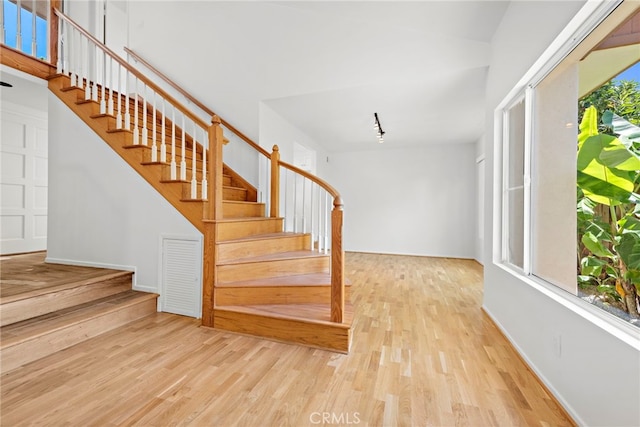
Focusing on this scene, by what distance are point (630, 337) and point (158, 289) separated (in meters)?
3.27

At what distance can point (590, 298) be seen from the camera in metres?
1.41

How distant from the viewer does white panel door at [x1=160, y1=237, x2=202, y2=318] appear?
2.56 meters

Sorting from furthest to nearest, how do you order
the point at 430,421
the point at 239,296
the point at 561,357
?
the point at 239,296, the point at 561,357, the point at 430,421

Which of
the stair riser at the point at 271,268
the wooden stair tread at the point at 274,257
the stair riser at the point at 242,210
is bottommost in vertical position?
the stair riser at the point at 271,268

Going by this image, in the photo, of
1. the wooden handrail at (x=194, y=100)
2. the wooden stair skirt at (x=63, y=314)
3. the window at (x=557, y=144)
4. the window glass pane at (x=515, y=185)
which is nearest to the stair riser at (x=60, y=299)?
the wooden stair skirt at (x=63, y=314)

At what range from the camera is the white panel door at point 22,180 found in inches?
154

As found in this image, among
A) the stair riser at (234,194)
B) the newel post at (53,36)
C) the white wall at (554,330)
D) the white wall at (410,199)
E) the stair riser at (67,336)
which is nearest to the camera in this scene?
the white wall at (554,330)

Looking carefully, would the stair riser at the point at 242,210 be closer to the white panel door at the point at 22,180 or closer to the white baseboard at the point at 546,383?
the white baseboard at the point at 546,383

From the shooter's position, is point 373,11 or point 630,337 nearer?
point 630,337

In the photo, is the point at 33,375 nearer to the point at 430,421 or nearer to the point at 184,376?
the point at 184,376

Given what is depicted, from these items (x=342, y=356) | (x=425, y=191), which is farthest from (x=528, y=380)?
(x=425, y=191)

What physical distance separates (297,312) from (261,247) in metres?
0.92

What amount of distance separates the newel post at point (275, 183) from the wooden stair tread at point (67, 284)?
1.73 m

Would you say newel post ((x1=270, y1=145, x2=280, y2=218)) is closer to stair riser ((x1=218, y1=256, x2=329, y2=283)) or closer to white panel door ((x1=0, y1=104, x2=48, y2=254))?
stair riser ((x1=218, y1=256, x2=329, y2=283))
